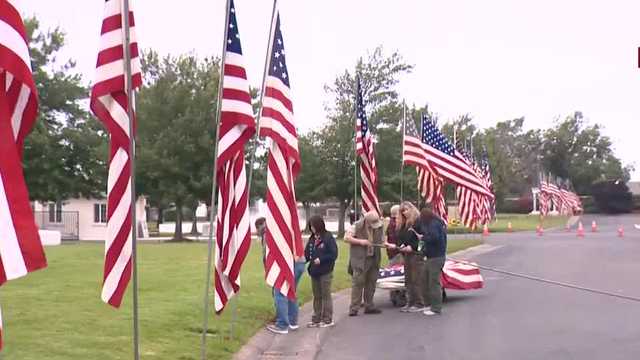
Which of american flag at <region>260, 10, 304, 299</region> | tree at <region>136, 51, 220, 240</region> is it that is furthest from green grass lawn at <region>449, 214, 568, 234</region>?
american flag at <region>260, 10, 304, 299</region>

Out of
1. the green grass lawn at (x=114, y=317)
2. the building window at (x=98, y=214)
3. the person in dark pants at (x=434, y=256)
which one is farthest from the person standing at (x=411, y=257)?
the building window at (x=98, y=214)

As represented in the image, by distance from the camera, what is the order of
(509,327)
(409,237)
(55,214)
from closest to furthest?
(509,327)
(409,237)
(55,214)

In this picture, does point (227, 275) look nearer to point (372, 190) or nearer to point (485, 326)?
point (485, 326)

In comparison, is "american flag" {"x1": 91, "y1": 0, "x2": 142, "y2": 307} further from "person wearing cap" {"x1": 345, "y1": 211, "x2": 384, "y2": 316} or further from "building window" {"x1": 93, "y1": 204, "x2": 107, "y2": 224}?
"building window" {"x1": 93, "y1": 204, "x2": 107, "y2": 224}

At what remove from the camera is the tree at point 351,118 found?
43531mm

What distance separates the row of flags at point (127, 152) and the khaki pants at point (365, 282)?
6.53ft

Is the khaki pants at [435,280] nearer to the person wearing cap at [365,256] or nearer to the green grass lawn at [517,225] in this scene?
A: the person wearing cap at [365,256]

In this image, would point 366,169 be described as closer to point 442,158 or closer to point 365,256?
point 365,256

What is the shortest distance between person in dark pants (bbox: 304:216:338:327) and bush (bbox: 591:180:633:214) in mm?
97053

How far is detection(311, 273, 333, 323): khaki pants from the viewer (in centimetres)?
1216

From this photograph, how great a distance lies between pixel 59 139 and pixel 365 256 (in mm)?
30153

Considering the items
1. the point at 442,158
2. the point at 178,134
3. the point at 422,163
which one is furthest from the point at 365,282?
the point at 178,134

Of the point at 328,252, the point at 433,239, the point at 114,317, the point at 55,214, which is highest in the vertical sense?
the point at 55,214

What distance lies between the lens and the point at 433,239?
13227 mm
